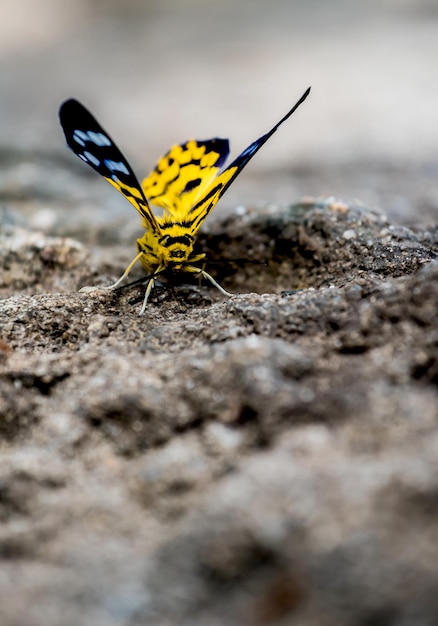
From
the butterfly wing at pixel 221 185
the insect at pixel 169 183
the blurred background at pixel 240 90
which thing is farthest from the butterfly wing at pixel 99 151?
the blurred background at pixel 240 90

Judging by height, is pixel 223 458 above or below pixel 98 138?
below

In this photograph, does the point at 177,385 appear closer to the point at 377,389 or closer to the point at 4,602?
the point at 377,389

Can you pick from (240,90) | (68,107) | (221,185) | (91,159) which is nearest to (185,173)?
(221,185)

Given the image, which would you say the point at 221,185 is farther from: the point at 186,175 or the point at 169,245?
the point at 186,175

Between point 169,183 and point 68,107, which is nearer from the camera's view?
point 68,107

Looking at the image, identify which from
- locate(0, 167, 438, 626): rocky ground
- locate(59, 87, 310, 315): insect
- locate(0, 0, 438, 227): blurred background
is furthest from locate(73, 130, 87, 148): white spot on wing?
locate(0, 0, 438, 227): blurred background

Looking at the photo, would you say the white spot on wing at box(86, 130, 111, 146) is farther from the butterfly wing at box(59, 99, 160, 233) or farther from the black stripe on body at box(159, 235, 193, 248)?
the black stripe on body at box(159, 235, 193, 248)
